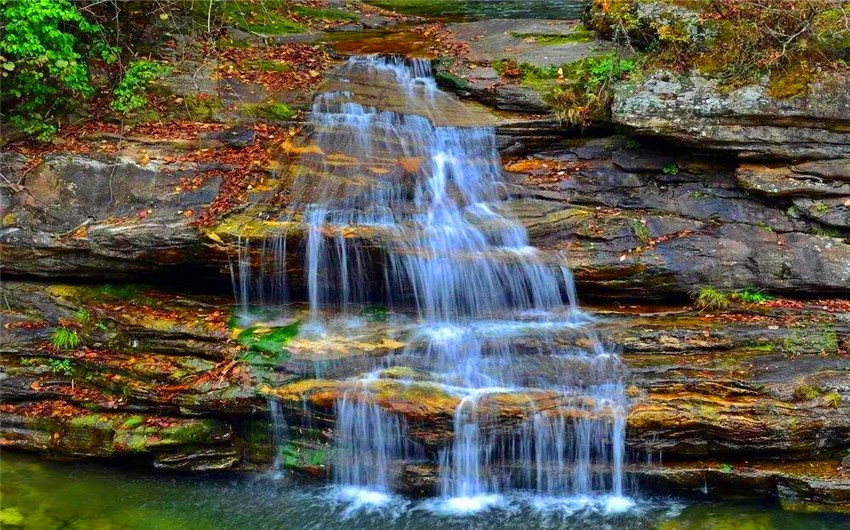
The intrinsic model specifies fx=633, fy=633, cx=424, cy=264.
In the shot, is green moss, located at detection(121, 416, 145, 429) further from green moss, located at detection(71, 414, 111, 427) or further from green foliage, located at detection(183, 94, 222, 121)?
green foliage, located at detection(183, 94, 222, 121)

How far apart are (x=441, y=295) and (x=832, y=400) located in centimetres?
415

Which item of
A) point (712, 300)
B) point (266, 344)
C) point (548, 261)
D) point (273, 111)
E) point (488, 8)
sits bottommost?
point (266, 344)

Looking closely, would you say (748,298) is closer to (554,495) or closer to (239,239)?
(554,495)

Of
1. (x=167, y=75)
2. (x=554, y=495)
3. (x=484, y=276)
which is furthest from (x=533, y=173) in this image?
(x=167, y=75)

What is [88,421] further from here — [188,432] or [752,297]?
[752,297]

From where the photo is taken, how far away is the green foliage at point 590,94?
8.56 metres

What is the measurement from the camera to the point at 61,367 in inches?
278

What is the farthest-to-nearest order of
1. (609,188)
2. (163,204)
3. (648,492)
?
1. (609,188)
2. (163,204)
3. (648,492)

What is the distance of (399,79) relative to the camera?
32.8 ft

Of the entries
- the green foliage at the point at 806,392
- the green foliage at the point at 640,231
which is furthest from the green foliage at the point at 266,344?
the green foliage at the point at 806,392

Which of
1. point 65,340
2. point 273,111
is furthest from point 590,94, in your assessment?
point 65,340

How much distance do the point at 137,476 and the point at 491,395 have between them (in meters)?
3.84

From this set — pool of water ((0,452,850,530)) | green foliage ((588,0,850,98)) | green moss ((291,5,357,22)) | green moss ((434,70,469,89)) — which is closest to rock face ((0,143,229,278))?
pool of water ((0,452,850,530))

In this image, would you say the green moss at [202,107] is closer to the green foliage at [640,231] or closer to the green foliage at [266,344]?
the green foliage at [266,344]
